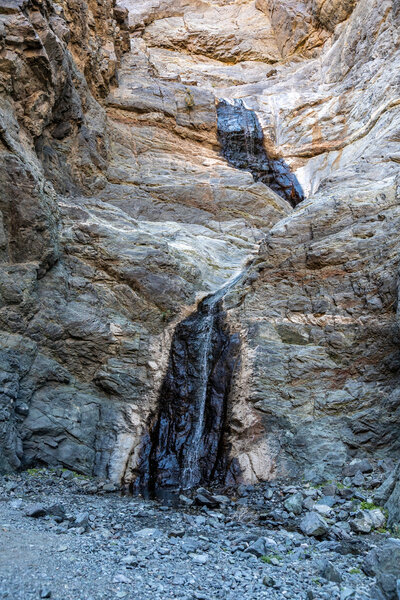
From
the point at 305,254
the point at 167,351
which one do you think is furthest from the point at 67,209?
the point at 305,254

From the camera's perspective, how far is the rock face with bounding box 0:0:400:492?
1157 centimetres

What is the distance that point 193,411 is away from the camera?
13.0 meters

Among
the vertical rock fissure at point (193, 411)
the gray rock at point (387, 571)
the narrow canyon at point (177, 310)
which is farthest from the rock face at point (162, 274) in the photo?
the gray rock at point (387, 571)

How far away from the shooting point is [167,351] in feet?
47.3

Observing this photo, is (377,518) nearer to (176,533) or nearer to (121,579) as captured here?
(176,533)

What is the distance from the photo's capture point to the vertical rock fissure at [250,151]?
2942cm

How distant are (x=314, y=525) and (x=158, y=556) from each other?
9.08ft

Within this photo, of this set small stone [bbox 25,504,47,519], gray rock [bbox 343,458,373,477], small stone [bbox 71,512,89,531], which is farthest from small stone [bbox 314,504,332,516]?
small stone [bbox 25,504,47,519]

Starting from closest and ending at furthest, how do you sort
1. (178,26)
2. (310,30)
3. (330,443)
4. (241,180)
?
1. (330,443)
2. (241,180)
3. (310,30)
4. (178,26)

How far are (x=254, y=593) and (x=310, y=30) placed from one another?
148 feet

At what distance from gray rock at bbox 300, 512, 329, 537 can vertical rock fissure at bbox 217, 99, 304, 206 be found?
22949mm

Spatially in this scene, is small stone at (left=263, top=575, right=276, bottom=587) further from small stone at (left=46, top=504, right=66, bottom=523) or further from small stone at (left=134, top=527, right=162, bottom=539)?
small stone at (left=46, top=504, right=66, bottom=523)

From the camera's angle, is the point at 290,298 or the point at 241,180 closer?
the point at 290,298

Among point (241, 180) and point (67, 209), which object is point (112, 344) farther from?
point (241, 180)
